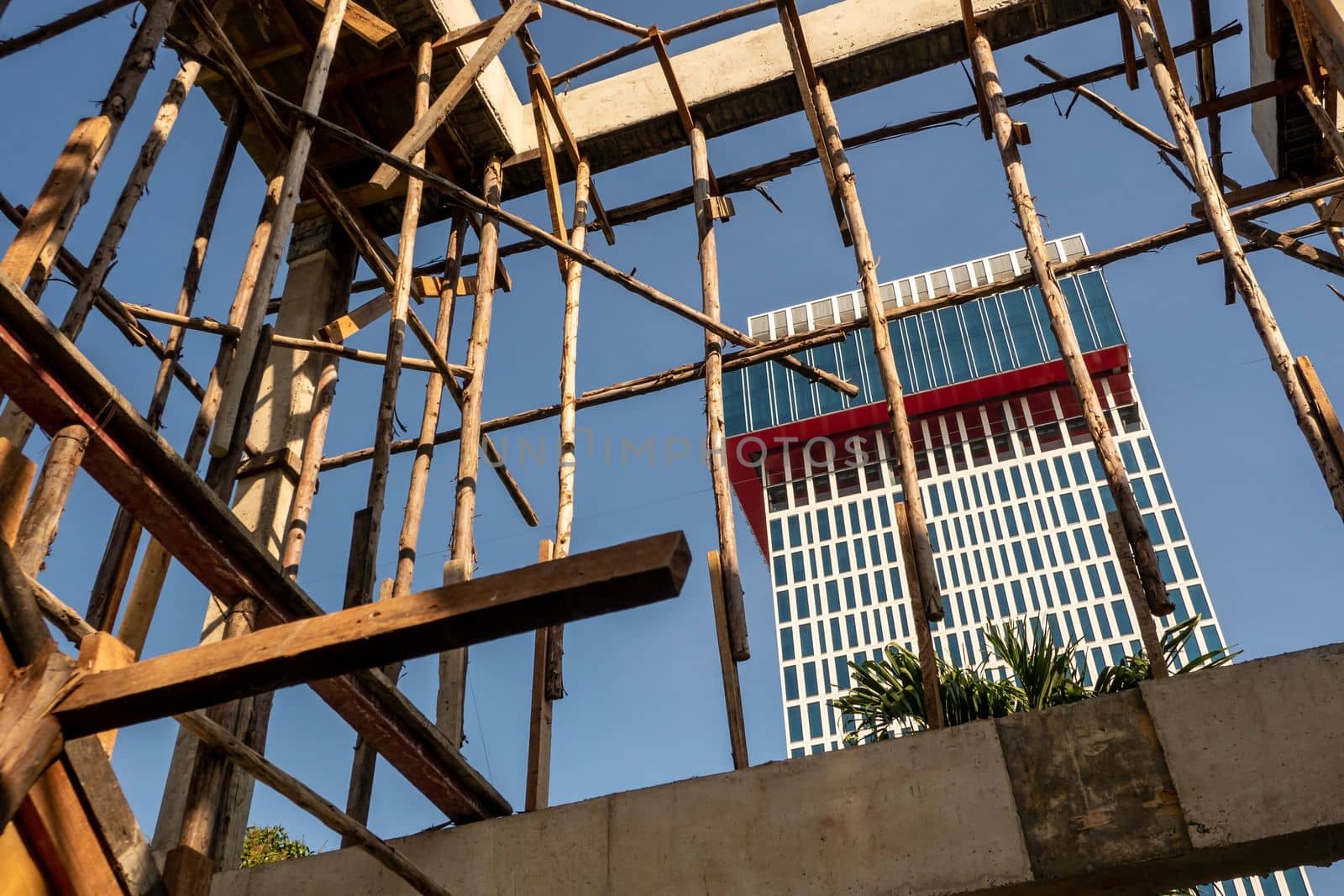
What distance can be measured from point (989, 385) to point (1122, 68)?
2452 inches

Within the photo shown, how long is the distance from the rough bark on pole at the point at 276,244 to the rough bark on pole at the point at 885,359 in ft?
10.4

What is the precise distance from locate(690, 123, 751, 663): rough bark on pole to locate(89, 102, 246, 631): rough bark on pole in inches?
115

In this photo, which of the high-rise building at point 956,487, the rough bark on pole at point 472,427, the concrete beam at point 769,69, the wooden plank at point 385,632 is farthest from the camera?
the high-rise building at point 956,487

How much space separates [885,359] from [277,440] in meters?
4.50

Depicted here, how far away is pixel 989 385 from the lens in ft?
228

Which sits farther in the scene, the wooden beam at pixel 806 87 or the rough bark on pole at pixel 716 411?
the wooden beam at pixel 806 87

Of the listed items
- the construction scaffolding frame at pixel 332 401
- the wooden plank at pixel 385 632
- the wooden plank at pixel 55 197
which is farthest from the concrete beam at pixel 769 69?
the wooden plank at pixel 385 632

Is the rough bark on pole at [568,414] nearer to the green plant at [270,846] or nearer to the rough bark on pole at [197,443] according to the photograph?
the rough bark on pole at [197,443]

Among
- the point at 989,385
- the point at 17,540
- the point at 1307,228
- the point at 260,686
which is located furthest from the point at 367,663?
the point at 989,385

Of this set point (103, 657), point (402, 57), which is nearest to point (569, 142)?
point (402, 57)

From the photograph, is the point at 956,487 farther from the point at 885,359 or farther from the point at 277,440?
the point at 885,359

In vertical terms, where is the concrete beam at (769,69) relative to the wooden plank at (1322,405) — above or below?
above

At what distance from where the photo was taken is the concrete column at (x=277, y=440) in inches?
225

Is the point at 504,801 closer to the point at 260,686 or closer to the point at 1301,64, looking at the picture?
the point at 260,686
